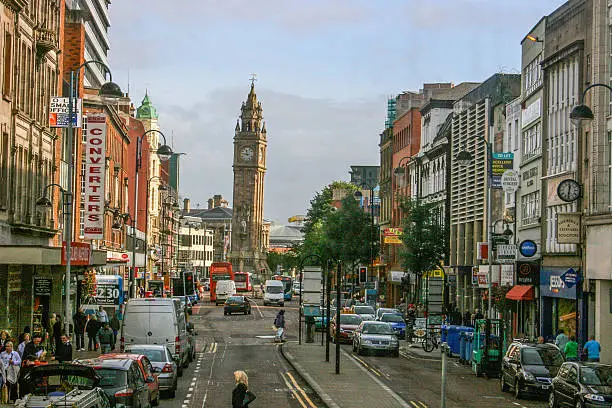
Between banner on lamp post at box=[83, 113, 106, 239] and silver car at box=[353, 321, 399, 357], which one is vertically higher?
banner on lamp post at box=[83, 113, 106, 239]

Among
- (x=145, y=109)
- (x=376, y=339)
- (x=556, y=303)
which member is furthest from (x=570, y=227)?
(x=145, y=109)

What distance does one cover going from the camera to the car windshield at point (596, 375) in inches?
1040

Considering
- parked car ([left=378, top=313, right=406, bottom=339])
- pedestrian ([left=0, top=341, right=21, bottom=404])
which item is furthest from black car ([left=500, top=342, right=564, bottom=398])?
parked car ([left=378, top=313, right=406, bottom=339])

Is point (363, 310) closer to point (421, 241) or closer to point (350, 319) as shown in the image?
point (421, 241)

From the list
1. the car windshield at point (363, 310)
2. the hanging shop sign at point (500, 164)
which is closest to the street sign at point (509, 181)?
the hanging shop sign at point (500, 164)

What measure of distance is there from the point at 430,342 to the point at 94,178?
18.1 metres

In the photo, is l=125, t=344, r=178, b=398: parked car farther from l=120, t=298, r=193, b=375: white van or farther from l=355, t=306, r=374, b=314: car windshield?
l=355, t=306, r=374, b=314: car windshield

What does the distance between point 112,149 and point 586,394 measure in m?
63.5

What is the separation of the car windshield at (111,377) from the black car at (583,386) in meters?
10.2

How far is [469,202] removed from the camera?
71188mm

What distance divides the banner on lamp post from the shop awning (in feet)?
64.6

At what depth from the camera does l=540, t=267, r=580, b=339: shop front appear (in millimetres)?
46625

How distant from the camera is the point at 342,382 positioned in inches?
1380

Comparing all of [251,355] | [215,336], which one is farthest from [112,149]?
[251,355]
